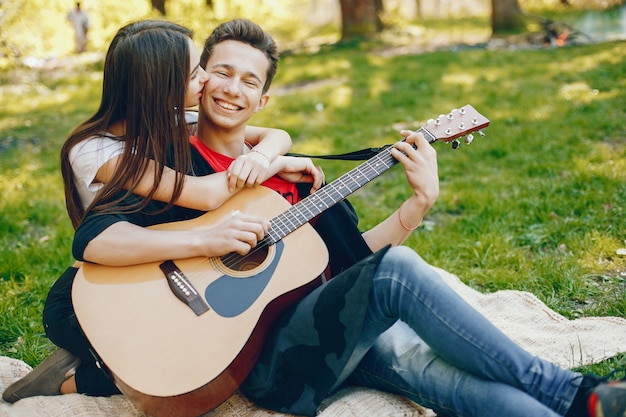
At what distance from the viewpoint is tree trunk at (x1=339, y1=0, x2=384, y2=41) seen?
520 inches

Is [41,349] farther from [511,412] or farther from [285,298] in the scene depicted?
[511,412]

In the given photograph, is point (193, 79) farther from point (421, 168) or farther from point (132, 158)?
point (421, 168)

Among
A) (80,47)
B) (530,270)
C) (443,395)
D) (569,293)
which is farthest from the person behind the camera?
(80,47)

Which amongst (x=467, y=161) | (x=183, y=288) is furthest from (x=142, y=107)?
(x=467, y=161)

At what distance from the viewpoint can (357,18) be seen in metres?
13.3

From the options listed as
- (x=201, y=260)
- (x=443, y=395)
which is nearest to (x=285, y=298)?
(x=201, y=260)

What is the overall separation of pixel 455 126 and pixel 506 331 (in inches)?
43.1

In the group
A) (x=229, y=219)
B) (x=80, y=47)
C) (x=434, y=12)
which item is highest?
(x=229, y=219)

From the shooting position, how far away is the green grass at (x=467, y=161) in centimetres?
347

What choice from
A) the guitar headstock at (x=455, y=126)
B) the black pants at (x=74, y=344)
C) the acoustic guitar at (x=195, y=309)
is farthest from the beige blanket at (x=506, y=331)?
the guitar headstock at (x=455, y=126)

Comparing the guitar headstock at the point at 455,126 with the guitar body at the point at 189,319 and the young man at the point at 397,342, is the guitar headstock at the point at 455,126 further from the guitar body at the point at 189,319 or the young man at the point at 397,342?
the guitar body at the point at 189,319

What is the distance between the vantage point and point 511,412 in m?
1.84

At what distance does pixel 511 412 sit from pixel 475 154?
4064 mm

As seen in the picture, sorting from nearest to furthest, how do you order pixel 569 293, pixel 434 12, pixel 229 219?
pixel 229 219
pixel 569 293
pixel 434 12
